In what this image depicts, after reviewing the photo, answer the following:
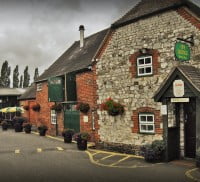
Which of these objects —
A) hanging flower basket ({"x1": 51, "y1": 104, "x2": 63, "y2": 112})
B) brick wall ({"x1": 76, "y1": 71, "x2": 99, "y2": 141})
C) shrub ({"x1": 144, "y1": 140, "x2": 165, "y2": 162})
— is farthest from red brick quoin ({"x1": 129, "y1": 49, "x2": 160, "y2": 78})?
hanging flower basket ({"x1": 51, "y1": 104, "x2": 63, "y2": 112})

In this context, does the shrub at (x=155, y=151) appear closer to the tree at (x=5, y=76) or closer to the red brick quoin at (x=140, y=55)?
the red brick quoin at (x=140, y=55)

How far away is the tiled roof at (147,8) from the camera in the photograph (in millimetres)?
14055

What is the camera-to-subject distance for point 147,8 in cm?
1565

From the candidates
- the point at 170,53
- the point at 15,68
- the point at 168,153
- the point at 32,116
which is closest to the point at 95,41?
the point at 32,116

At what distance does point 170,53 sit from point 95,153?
657cm

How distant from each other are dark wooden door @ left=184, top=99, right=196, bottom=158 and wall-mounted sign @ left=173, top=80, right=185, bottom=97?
104cm

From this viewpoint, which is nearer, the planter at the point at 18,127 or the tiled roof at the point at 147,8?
the tiled roof at the point at 147,8

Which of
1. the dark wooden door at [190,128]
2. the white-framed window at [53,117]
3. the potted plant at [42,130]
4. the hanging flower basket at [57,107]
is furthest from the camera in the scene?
the white-framed window at [53,117]

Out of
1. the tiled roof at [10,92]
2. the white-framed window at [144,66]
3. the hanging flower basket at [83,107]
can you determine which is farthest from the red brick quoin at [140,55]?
the tiled roof at [10,92]

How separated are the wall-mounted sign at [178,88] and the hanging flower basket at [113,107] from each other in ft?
12.9

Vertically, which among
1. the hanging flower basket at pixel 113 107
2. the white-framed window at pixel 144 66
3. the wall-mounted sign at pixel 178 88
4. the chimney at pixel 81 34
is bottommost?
the hanging flower basket at pixel 113 107

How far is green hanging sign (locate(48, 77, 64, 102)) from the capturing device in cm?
2384

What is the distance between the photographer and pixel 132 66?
15.8 m

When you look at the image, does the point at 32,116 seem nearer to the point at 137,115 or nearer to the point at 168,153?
the point at 137,115
